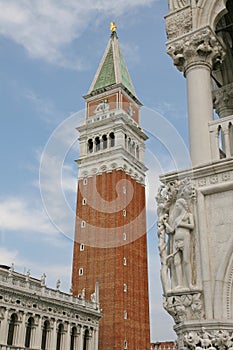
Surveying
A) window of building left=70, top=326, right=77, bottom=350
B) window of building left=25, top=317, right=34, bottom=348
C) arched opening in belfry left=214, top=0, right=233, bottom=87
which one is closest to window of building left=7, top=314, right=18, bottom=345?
window of building left=25, top=317, right=34, bottom=348

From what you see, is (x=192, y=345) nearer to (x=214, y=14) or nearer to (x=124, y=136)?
(x=214, y=14)

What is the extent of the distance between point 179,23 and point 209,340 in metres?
4.73

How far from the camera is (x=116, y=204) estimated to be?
54.2 metres

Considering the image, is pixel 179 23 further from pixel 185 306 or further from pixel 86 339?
pixel 86 339

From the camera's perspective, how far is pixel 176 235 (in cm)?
539

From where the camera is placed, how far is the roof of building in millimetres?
63406

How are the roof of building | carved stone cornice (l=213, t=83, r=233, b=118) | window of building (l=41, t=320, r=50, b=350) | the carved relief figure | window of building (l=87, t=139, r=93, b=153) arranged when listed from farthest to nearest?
the roof of building
window of building (l=87, t=139, r=93, b=153)
window of building (l=41, t=320, r=50, b=350)
carved stone cornice (l=213, t=83, r=233, b=118)
the carved relief figure

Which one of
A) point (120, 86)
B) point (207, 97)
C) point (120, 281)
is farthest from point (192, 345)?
point (120, 86)

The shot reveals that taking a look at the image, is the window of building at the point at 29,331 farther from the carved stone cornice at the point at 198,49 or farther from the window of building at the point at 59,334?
the carved stone cornice at the point at 198,49

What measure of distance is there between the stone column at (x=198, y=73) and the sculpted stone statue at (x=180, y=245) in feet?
2.63

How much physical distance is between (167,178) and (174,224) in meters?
0.67

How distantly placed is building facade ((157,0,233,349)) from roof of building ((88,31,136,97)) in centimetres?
5619

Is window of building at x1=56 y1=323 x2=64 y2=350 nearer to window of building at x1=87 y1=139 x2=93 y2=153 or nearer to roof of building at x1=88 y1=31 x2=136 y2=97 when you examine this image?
window of building at x1=87 y1=139 x2=93 y2=153

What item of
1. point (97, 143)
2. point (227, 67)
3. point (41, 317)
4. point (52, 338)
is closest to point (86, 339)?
point (52, 338)
